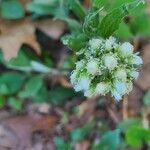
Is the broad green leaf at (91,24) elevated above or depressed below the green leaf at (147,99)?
below

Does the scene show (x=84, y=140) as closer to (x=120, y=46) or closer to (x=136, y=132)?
(x=136, y=132)

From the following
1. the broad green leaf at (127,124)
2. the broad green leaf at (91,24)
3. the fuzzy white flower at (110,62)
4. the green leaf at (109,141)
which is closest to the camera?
the fuzzy white flower at (110,62)

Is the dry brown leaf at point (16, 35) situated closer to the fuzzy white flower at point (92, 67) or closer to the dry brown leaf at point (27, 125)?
the dry brown leaf at point (27, 125)

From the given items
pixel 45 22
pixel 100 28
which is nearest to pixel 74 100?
pixel 45 22

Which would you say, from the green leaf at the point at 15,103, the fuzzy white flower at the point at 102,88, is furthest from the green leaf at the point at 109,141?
the fuzzy white flower at the point at 102,88

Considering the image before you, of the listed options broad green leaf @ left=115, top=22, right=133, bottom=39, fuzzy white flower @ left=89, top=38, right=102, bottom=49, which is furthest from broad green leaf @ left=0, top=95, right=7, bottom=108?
fuzzy white flower @ left=89, top=38, right=102, bottom=49

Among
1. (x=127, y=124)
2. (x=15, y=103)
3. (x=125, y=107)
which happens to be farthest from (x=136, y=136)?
(x=15, y=103)

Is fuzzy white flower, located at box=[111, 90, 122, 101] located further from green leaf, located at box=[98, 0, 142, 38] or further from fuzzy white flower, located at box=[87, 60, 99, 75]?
green leaf, located at box=[98, 0, 142, 38]
